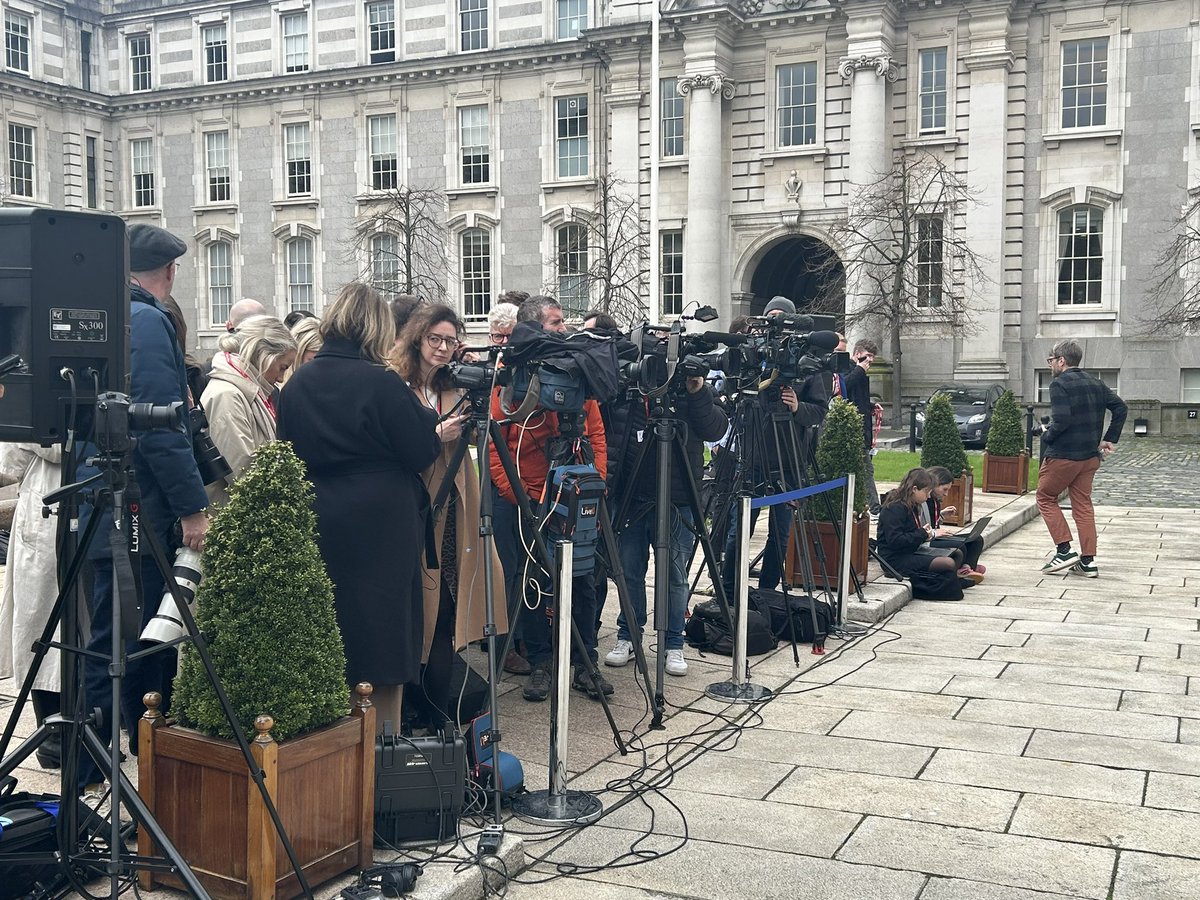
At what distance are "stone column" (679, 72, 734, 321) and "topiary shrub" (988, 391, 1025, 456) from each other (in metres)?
17.7

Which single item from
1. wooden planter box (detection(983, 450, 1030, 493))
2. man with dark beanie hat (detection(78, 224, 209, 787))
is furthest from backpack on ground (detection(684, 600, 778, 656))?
wooden planter box (detection(983, 450, 1030, 493))

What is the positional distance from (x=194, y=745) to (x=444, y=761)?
3.10 feet

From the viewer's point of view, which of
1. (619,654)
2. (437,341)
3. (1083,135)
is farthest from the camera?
(1083,135)

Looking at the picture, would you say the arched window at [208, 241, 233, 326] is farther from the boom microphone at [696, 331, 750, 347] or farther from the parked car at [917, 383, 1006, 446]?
the boom microphone at [696, 331, 750, 347]

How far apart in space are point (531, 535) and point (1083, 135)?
2924cm

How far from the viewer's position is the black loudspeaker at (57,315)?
3.86m

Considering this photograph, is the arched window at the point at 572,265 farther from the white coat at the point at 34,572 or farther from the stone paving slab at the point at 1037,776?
the white coat at the point at 34,572

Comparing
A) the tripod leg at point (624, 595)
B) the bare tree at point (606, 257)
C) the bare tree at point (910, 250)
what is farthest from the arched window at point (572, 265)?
the tripod leg at point (624, 595)

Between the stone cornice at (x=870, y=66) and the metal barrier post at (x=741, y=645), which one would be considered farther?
the stone cornice at (x=870, y=66)

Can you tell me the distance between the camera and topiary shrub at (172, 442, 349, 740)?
4031 mm

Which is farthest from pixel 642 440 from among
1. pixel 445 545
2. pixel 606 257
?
pixel 606 257

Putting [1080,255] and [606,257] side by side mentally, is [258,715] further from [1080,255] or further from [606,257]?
[606,257]

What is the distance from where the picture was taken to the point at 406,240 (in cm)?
3959

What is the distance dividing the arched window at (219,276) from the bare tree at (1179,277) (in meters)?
30.0
